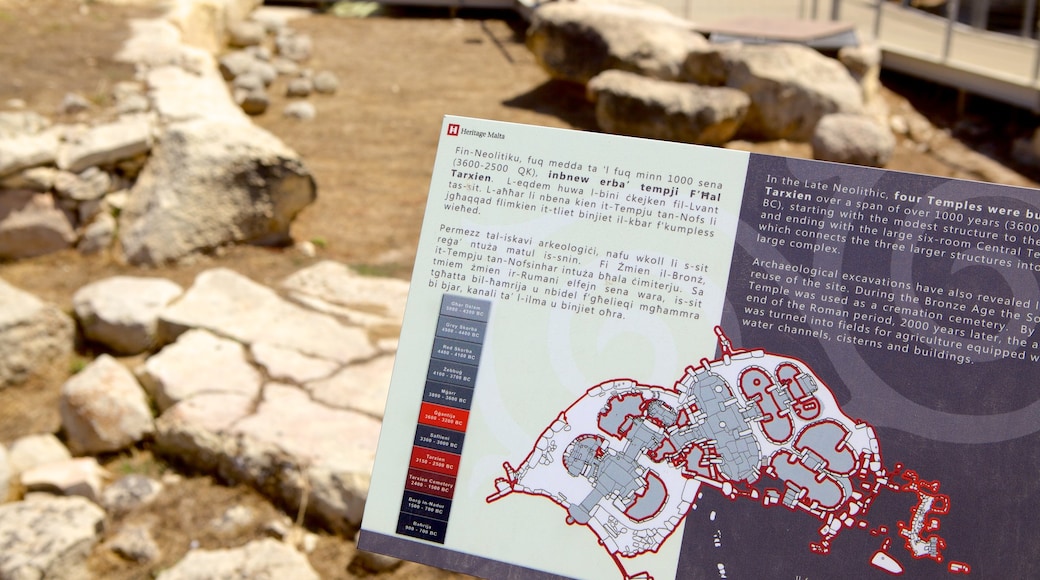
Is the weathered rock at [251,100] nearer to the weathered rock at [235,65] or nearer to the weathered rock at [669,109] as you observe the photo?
the weathered rock at [235,65]

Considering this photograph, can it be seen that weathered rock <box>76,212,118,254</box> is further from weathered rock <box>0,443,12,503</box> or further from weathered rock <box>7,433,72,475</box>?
weathered rock <box>0,443,12,503</box>

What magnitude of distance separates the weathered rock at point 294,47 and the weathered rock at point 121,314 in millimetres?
5880

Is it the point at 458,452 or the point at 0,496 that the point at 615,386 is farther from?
the point at 0,496

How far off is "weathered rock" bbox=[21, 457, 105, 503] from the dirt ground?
17 centimetres

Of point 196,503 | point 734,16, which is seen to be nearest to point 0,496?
point 196,503

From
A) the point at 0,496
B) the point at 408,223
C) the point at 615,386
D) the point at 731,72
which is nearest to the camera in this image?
the point at 615,386

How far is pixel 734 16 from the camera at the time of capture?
10.9 metres

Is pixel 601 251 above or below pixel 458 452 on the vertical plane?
above

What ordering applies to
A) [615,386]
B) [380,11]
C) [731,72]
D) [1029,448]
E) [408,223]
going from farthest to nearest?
[380,11] < [731,72] < [408,223] < [615,386] < [1029,448]

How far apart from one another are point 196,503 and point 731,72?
6.59 m

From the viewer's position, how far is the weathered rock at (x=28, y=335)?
443cm

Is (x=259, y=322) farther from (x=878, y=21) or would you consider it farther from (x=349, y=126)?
(x=878, y=21)

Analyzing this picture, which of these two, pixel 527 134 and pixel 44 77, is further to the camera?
pixel 44 77

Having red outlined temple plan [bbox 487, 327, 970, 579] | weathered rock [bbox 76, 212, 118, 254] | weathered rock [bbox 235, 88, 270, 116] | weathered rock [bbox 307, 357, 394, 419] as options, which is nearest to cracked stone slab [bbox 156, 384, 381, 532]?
weathered rock [bbox 307, 357, 394, 419]
